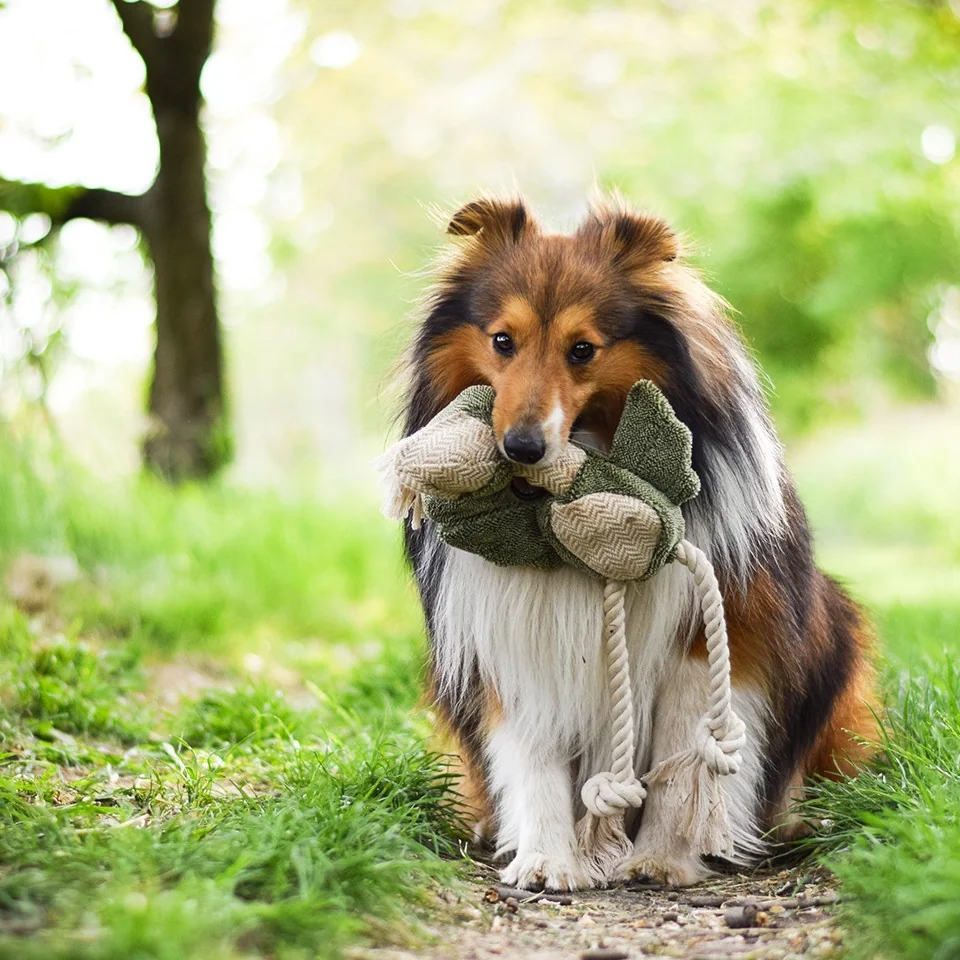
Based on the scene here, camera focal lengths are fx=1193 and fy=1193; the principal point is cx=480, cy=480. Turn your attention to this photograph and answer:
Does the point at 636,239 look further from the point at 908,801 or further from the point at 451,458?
the point at 908,801

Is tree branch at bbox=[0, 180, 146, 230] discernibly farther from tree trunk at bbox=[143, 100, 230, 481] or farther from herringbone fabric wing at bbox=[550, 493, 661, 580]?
herringbone fabric wing at bbox=[550, 493, 661, 580]

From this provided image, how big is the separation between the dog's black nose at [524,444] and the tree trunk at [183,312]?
5.81 metres

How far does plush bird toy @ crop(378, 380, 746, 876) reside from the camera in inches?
114

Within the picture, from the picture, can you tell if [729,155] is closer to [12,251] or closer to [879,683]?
[12,251]

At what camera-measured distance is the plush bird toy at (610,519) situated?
114 inches

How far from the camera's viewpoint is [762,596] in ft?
10.4

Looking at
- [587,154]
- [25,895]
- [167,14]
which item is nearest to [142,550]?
[167,14]

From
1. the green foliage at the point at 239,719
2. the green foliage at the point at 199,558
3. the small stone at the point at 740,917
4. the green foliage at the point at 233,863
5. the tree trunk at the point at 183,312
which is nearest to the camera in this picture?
the green foliage at the point at 233,863

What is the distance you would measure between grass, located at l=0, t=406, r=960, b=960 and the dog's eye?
1234mm

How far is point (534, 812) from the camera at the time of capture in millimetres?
3146

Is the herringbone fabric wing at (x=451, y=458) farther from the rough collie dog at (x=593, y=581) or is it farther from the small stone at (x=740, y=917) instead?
the small stone at (x=740, y=917)

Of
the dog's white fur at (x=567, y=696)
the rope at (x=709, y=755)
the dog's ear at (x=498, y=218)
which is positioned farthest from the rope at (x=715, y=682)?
the dog's ear at (x=498, y=218)

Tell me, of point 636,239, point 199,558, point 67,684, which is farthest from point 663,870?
point 199,558

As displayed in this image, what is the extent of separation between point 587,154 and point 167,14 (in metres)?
11.8
